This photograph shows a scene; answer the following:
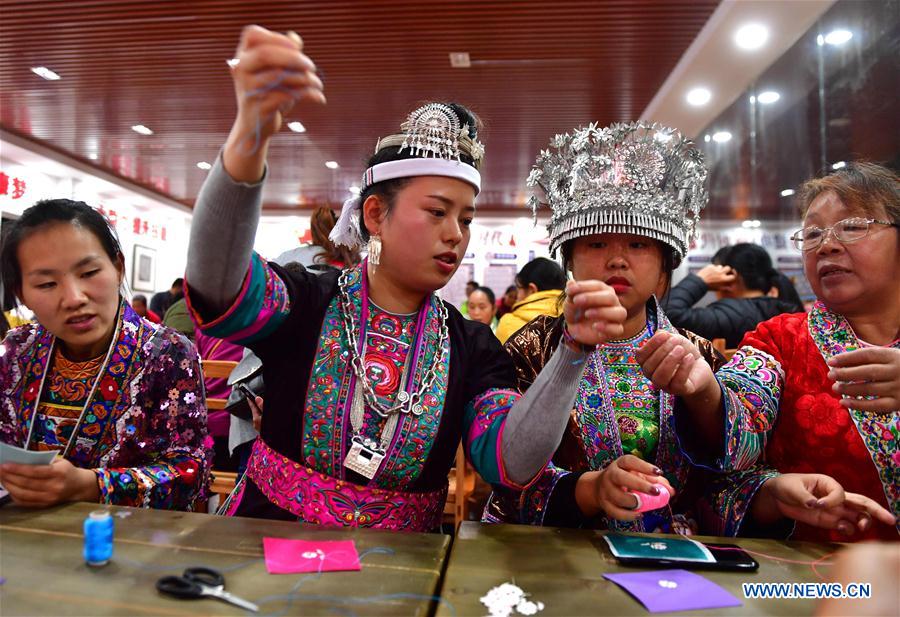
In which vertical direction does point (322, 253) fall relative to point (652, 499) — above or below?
above

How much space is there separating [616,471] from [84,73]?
673 cm

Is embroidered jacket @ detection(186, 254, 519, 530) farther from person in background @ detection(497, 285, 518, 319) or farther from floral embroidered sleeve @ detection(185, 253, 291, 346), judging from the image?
person in background @ detection(497, 285, 518, 319)

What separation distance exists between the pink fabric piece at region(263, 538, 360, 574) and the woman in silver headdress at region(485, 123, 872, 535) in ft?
1.69

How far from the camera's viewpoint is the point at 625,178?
4.92 feet

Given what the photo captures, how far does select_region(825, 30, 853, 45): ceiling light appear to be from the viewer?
13.3 ft

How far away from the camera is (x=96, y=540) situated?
35.0 inches

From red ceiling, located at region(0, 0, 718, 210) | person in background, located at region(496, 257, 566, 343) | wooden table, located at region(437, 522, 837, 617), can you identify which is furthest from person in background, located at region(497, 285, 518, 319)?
wooden table, located at region(437, 522, 837, 617)

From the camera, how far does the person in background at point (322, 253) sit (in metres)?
2.57

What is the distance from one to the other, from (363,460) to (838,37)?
4578 millimetres

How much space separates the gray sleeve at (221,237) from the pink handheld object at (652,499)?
0.79 metres

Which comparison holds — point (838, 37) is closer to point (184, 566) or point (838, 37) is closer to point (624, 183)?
point (624, 183)

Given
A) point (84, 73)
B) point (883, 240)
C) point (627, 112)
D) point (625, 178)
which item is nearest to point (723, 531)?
point (883, 240)

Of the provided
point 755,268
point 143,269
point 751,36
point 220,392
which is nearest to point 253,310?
point 220,392

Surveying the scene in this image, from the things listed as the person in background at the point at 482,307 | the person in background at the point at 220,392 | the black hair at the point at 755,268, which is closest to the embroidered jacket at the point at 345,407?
the person in background at the point at 220,392
